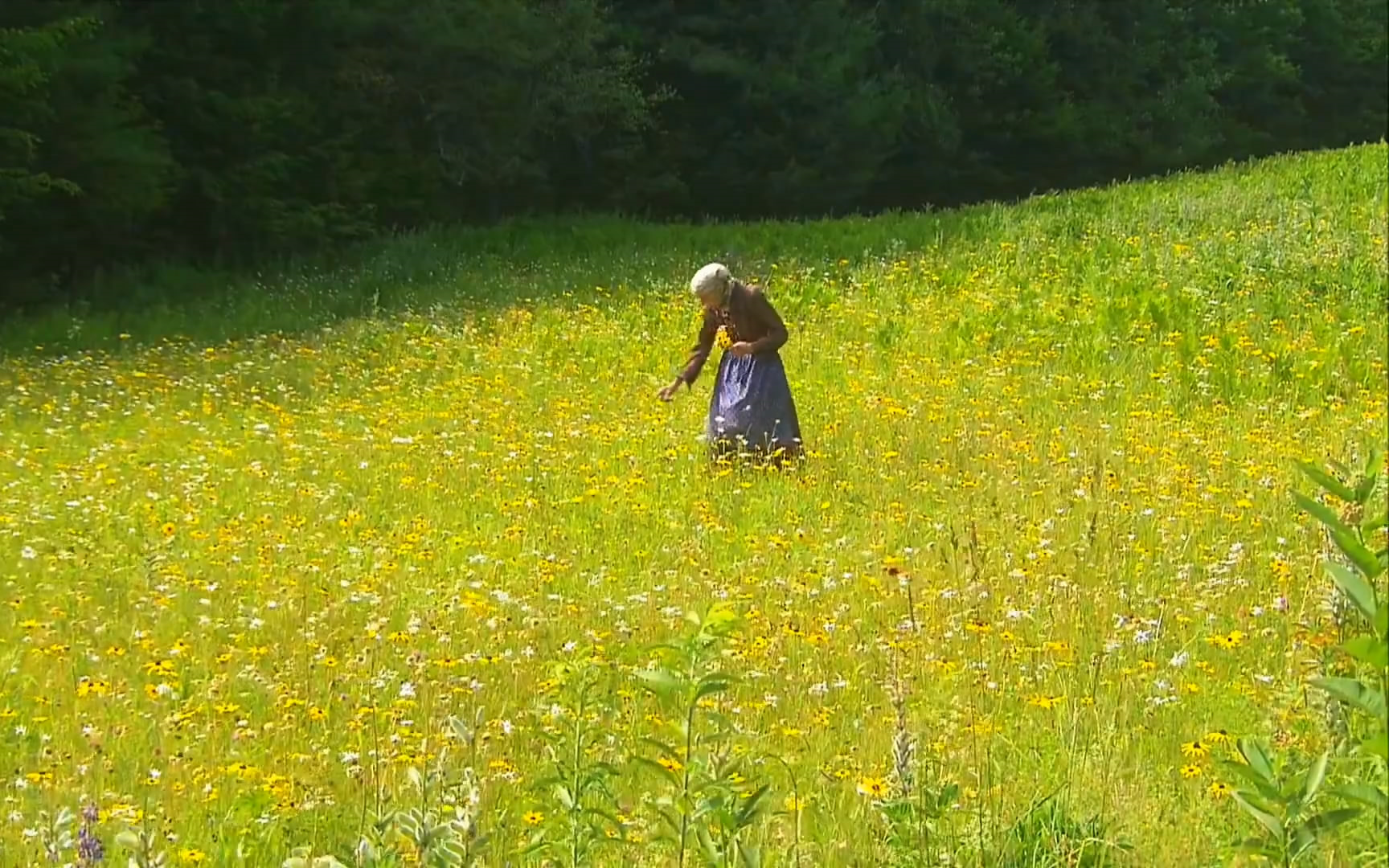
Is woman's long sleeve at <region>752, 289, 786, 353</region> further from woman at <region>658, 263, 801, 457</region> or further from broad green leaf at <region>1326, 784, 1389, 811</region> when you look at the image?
broad green leaf at <region>1326, 784, 1389, 811</region>

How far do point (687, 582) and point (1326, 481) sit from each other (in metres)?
4.41

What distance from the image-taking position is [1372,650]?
1698 millimetres

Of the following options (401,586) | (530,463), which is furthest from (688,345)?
(401,586)

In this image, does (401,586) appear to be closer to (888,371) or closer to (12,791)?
(12,791)

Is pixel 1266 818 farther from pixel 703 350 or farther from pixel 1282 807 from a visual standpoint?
pixel 703 350

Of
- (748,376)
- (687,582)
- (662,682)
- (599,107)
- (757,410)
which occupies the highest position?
(599,107)

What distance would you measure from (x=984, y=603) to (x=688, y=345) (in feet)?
25.3

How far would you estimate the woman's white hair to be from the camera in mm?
8438

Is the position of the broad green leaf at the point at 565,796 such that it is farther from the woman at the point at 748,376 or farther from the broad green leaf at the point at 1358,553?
the woman at the point at 748,376

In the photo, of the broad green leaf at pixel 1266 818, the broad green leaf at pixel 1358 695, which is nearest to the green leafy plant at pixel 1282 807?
the broad green leaf at pixel 1266 818

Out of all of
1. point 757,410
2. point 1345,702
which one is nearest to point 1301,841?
point 1345,702

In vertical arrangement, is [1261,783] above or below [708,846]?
above

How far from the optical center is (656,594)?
5.95m

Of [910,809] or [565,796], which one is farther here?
[910,809]
